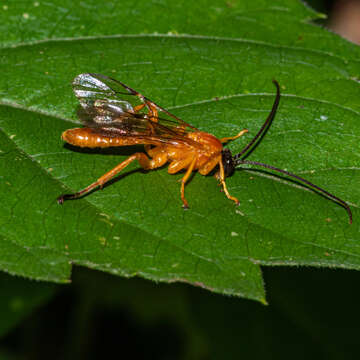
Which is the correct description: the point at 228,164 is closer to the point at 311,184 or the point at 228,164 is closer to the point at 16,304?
the point at 311,184

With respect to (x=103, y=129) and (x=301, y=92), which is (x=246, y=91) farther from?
(x=103, y=129)

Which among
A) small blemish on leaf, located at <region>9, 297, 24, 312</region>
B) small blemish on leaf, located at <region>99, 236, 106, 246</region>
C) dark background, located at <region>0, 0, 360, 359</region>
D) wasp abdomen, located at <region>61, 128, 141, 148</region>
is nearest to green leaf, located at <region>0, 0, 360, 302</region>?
small blemish on leaf, located at <region>99, 236, 106, 246</region>

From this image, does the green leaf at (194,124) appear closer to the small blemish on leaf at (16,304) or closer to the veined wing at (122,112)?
the veined wing at (122,112)

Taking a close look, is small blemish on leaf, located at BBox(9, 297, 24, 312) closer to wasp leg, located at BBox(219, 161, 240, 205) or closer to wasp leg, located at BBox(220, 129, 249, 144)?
wasp leg, located at BBox(219, 161, 240, 205)

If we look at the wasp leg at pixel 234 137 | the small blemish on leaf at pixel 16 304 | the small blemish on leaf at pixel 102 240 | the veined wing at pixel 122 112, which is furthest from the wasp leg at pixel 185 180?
the small blemish on leaf at pixel 16 304

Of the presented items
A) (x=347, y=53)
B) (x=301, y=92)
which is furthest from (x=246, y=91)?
(x=347, y=53)

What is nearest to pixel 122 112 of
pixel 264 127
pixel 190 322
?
pixel 264 127
